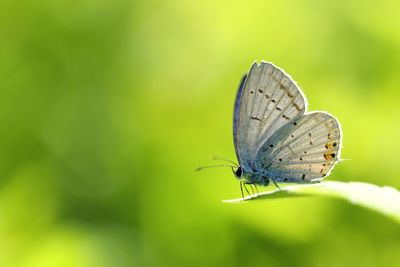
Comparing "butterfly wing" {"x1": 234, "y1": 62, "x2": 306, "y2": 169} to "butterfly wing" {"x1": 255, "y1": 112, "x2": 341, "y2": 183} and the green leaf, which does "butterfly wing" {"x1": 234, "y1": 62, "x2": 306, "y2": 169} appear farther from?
the green leaf

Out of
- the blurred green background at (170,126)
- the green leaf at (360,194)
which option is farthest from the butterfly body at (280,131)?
the green leaf at (360,194)

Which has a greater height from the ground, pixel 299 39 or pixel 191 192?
pixel 299 39

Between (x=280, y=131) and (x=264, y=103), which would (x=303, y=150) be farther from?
(x=264, y=103)

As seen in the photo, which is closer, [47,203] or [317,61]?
[47,203]

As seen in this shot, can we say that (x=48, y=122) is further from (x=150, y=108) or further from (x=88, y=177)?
(x=150, y=108)

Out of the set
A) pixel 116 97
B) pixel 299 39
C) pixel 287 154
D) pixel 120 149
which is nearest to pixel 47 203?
pixel 120 149

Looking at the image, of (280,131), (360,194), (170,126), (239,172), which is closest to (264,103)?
(280,131)
